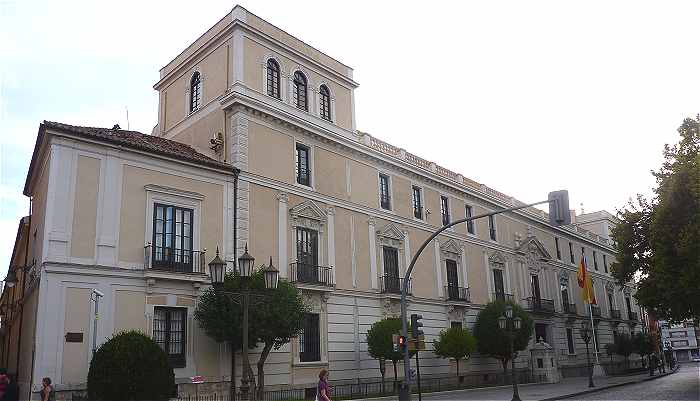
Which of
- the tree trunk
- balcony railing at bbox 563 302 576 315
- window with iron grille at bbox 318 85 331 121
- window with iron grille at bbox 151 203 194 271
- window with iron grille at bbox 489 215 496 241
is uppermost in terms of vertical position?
window with iron grille at bbox 318 85 331 121

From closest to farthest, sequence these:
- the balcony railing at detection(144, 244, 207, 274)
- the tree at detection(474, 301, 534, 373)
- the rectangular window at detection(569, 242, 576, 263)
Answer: the balcony railing at detection(144, 244, 207, 274) < the tree at detection(474, 301, 534, 373) < the rectangular window at detection(569, 242, 576, 263)

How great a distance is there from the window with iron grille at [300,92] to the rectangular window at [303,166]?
6.69ft

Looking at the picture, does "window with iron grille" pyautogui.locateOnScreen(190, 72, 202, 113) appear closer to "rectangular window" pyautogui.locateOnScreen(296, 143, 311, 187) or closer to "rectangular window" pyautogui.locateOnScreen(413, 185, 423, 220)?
"rectangular window" pyautogui.locateOnScreen(296, 143, 311, 187)

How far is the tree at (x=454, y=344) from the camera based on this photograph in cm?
2936

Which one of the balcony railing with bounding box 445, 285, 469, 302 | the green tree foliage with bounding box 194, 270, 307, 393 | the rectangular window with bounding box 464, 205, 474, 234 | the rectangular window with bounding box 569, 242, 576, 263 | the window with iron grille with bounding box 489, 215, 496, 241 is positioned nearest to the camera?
the green tree foliage with bounding box 194, 270, 307, 393

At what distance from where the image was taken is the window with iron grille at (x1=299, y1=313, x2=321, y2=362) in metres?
24.2

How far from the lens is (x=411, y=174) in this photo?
33094mm

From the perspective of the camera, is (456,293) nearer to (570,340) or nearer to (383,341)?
(383,341)

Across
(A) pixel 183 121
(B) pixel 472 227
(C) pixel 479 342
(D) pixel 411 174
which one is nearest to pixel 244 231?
(A) pixel 183 121

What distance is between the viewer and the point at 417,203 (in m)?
33.5

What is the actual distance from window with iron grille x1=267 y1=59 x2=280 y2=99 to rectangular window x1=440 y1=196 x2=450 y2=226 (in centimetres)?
1314

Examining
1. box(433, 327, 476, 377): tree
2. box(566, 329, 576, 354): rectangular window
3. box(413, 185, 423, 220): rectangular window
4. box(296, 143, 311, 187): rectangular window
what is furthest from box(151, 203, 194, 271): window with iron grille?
box(566, 329, 576, 354): rectangular window

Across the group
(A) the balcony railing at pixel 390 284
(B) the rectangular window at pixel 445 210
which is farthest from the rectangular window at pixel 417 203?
(A) the balcony railing at pixel 390 284

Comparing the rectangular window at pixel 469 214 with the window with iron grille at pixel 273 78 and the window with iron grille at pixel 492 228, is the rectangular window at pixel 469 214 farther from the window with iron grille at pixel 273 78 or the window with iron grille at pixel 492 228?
the window with iron grille at pixel 273 78
